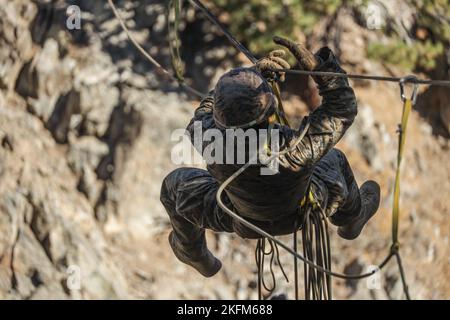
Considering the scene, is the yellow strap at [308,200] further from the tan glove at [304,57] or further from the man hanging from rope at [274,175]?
the tan glove at [304,57]

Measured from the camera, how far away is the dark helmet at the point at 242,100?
11.4ft

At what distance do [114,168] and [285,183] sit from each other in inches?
208

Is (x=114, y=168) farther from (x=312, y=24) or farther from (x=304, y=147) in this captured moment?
(x=304, y=147)

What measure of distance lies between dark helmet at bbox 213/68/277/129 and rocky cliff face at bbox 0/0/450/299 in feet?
15.5

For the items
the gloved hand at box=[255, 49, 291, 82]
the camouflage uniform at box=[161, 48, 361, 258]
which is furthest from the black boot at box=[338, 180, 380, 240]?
the gloved hand at box=[255, 49, 291, 82]

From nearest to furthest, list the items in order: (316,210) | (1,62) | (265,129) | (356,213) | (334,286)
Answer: (265,129), (316,210), (356,213), (334,286), (1,62)

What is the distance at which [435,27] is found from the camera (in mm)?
9289

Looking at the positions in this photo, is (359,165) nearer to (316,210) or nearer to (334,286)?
(334,286)

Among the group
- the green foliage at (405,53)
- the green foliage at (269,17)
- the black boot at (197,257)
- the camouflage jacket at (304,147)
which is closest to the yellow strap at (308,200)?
the camouflage jacket at (304,147)

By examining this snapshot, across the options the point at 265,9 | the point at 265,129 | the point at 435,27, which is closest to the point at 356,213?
the point at 265,129

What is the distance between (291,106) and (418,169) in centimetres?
140

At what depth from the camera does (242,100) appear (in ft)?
11.3

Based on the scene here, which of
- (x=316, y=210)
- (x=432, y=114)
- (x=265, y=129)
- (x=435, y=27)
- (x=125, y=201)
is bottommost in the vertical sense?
(x=316, y=210)

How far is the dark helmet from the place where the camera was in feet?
11.4
